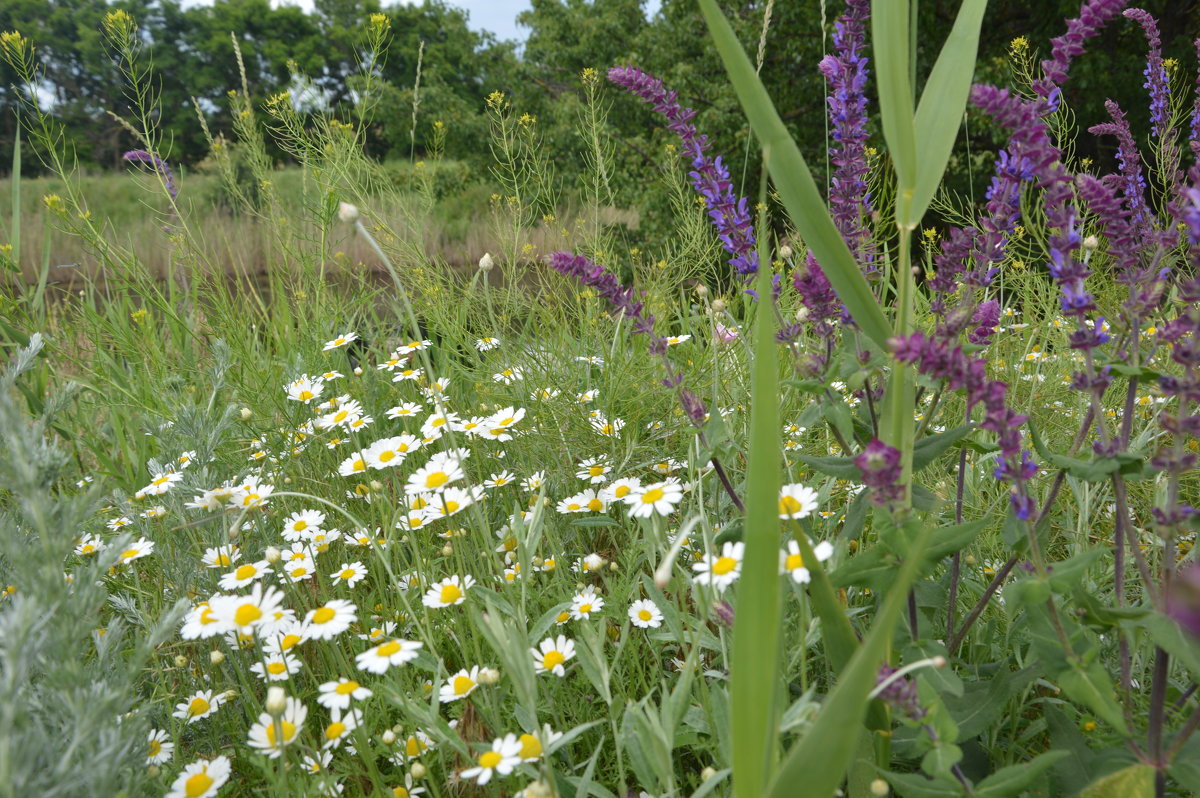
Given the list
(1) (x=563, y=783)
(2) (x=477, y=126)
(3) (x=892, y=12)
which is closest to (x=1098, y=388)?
(3) (x=892, y=12)

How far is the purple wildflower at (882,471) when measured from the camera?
0.72 meters

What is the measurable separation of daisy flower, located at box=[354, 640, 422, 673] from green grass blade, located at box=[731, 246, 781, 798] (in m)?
0.45

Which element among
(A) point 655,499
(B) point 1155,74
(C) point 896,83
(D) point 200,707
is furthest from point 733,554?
(B) point 1155,74

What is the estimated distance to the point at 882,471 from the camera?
730mm

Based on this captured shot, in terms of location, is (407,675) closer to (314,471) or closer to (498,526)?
(498,526)

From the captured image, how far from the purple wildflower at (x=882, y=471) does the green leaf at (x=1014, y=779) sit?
274mm

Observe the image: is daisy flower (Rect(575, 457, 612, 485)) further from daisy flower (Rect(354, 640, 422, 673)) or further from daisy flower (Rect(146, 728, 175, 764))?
daisy flower (Rect(146, 728, 175, 764))

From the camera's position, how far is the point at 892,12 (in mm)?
771

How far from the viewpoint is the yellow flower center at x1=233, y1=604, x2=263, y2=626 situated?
2.98 feet

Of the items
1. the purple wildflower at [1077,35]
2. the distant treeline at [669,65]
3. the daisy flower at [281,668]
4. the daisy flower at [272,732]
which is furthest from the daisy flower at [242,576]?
the distant treeline at [669,65]

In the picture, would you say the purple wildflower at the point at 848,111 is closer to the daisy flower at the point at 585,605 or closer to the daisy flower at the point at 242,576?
the daisy flower at the point at 585,605

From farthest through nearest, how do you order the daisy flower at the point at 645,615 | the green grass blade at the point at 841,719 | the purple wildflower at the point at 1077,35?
the daisy flower at the point at 645,615
the purple wildflower at the point at 1077,35
the green grass blade at the point at 841,719

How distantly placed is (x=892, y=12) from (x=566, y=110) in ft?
26.0

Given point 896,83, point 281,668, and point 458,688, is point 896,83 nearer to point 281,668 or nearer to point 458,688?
point 458,688
